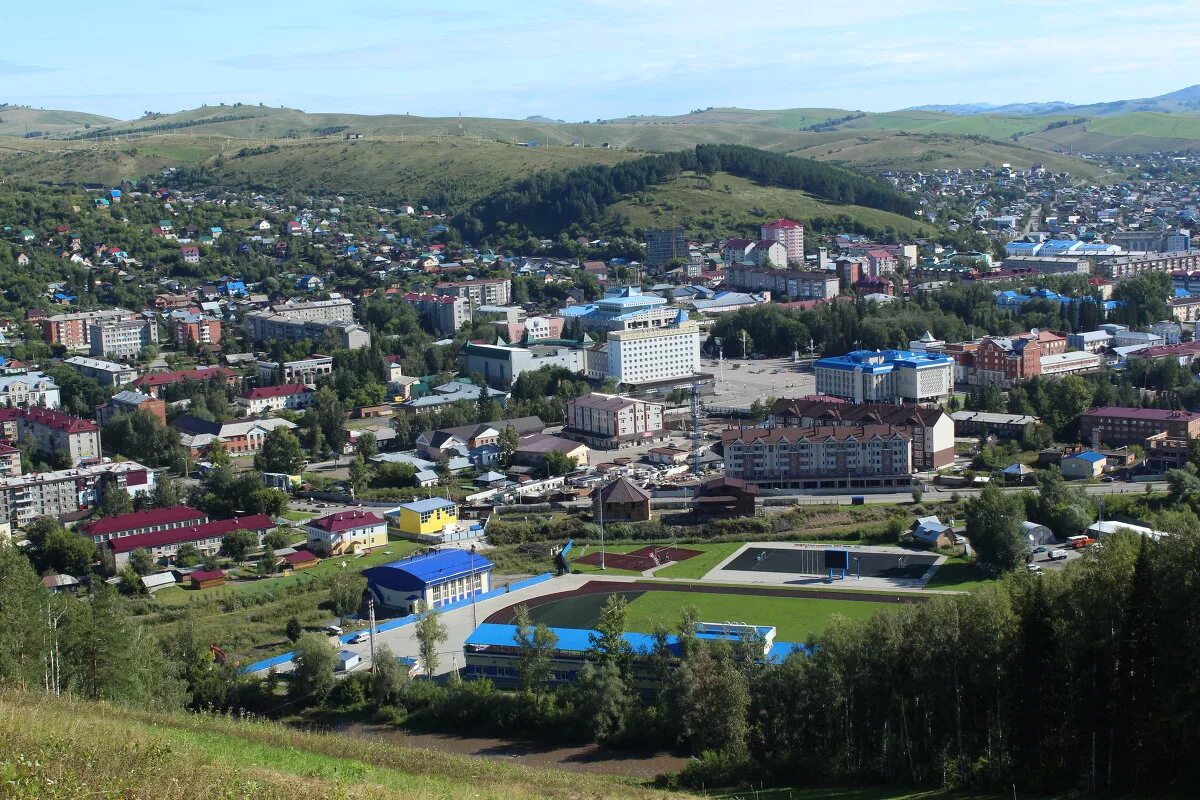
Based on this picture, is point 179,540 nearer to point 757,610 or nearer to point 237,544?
point 237,544

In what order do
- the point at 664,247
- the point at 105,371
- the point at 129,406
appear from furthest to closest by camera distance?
1. the point at 664,247
2. the point at 105,371
3. the point at 129,406

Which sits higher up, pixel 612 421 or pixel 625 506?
pixel 612 421

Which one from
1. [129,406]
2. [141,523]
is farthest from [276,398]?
[141,523]

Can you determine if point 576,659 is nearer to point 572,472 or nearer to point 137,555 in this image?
point 137,555

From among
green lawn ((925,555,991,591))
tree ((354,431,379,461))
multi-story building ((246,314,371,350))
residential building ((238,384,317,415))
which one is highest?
multi-story building ((246,314,371,350))

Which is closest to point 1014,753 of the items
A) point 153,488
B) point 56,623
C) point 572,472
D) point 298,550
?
point 56,623

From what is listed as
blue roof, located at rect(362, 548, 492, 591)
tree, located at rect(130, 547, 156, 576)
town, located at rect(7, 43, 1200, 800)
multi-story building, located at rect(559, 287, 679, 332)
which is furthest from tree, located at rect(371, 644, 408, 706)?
multi-story building, located at rect(559, 287, 679, 332)

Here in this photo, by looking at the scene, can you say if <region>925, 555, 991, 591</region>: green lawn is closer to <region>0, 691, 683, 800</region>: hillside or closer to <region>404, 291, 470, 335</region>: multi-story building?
<region>0, 691, 683, 800</region>: hillside

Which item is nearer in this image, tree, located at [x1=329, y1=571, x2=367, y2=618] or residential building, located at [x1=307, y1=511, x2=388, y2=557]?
tree, located at [x1=329, y1=571, x2=367, y2=618]
